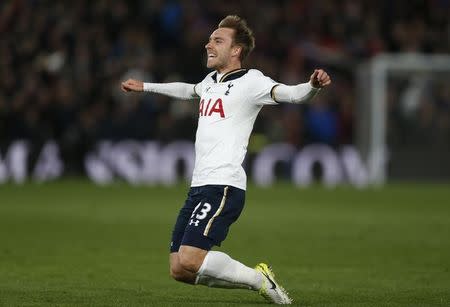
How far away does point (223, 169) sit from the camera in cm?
783

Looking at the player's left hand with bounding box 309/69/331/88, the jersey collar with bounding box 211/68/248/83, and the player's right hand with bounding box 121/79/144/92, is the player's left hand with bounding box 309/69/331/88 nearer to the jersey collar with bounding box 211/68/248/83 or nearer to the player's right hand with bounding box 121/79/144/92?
the jersey collar with bounding box 211/68/248/83

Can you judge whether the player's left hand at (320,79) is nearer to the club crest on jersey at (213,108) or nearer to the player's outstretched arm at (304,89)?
the player's outstretched arm at (304,89)

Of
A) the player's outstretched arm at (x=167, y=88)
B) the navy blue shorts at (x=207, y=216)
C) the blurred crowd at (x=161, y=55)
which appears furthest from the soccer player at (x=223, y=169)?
the blurred crowd at (x=161, y=55)

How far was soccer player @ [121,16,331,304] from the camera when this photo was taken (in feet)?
25.3

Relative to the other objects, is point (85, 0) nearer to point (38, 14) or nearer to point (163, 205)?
point (38, 14)

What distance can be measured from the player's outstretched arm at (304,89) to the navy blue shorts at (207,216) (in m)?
0.73

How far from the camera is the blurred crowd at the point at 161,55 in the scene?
23.1 m

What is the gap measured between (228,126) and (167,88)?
41.4 inches

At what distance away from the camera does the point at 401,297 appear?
8602mm

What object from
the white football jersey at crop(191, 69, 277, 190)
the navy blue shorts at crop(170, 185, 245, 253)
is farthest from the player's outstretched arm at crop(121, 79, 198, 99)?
the navy blue shorts at crop(170, 185, 245, 253)

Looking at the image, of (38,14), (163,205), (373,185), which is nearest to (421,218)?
(163,205)

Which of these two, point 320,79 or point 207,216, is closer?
point 320,79

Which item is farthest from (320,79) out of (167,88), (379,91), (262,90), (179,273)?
(379,91)

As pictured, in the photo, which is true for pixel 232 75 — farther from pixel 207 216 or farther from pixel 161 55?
pixel 161 55
